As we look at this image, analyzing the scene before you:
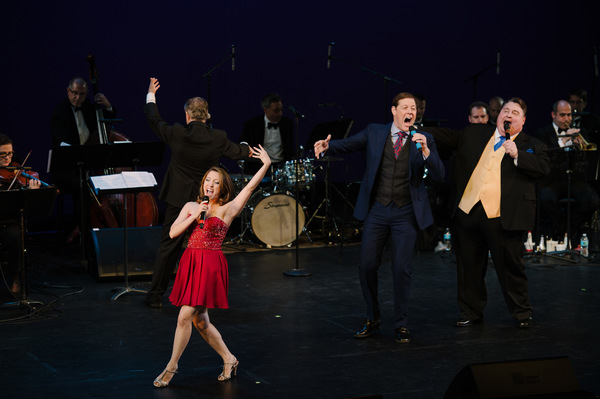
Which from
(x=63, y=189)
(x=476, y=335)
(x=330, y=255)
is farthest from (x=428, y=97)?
(x=476, y=335)

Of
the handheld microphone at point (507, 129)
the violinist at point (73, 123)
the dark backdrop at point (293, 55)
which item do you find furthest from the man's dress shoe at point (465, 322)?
the dark backdrop at point (293, 55)

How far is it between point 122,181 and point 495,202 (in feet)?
10.4

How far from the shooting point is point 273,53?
1134 cm

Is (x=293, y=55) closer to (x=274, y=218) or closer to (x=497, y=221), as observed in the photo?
(x=274, y=218)

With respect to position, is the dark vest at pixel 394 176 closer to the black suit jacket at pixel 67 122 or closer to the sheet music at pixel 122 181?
the sheet music at pixel 122 181

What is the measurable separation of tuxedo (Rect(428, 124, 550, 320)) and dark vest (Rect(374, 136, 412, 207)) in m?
0.52

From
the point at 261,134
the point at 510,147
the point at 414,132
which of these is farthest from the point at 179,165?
the point at 261,134

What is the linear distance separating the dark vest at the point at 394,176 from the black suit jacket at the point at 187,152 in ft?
5.30

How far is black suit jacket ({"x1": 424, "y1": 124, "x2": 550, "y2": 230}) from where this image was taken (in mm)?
5355

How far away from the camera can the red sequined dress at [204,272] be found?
4250 mm

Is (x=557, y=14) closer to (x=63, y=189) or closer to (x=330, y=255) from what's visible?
(x=330, y=255)

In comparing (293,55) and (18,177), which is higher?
(293,55)

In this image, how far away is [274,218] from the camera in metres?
9.18

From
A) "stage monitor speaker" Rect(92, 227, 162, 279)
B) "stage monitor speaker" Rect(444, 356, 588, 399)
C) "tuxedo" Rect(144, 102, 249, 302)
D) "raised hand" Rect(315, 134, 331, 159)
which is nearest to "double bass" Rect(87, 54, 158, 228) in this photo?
"stage monitor speaker" Rect(92, 227, 162, 279)
